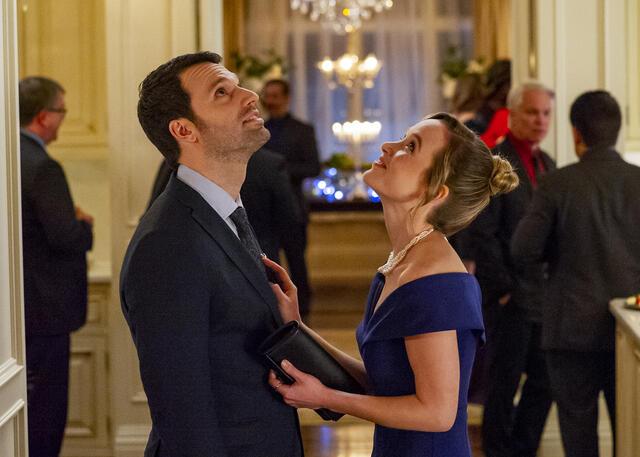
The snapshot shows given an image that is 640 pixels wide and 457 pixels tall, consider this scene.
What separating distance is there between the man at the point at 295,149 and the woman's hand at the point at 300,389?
17.7ft

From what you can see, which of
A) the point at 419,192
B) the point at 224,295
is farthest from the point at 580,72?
the point at 224,295

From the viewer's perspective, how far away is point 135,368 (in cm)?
494

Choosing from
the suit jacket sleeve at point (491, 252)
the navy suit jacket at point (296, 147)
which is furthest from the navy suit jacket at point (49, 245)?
the navy suit jacket at point (296, 147)

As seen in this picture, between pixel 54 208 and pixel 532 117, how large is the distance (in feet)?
6.58

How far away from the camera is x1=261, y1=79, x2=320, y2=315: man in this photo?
24.5 ft

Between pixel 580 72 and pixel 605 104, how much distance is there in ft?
3.22

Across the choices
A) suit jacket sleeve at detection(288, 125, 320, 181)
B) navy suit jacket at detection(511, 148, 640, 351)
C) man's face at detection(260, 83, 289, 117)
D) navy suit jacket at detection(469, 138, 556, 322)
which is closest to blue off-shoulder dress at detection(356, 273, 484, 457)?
navy suit jacket at detection(511, 148, 640, 351)

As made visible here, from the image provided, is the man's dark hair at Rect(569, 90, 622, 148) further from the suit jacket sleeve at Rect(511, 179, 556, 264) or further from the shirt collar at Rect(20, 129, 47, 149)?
the shirt collar at Rect(20, 129, 47, 149)

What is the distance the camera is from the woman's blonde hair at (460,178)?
2.12 m

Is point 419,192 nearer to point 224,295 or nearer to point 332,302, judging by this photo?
point 224,295

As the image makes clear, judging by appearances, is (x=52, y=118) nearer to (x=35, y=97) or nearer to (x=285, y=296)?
(x=35, y=97)

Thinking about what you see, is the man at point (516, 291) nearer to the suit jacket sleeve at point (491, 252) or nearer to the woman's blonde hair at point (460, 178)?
the suit jacket sleeve at point (491, 252)

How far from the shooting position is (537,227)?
3855mm

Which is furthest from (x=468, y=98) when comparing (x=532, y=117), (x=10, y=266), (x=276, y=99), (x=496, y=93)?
(x=10, y=266)
